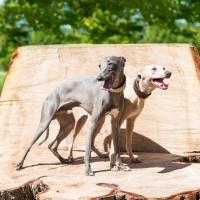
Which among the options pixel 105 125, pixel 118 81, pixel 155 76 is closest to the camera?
pixel 118 81

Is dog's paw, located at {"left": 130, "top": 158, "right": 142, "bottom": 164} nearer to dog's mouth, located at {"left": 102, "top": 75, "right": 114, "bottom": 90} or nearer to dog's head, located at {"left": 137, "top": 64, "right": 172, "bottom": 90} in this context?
dog's head, located at {"left": 137, "top": 64, "right": 172, "bottom": 90}

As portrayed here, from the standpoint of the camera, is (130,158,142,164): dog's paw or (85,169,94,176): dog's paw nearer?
(85,169,94,176): dog's paw

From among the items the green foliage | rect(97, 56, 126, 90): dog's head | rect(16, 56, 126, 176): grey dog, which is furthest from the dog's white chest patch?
the green foliage

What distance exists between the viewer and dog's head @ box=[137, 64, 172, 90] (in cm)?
405

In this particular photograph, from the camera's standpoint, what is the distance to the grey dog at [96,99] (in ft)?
12.8

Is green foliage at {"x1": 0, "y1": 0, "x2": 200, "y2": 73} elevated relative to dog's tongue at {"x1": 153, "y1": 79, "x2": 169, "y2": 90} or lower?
elevated

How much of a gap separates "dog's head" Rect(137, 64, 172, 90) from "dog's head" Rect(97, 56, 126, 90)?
0.29m

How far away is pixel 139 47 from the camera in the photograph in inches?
247

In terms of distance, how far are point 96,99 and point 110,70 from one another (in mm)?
401

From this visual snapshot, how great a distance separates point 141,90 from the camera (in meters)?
4.32

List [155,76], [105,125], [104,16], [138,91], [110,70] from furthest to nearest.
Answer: [104,16] < [105,125] < [138,91] < [155,76] < [110,70]

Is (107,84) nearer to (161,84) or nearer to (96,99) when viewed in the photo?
(96,99)

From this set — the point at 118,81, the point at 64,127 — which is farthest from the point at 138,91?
the point at 64,127

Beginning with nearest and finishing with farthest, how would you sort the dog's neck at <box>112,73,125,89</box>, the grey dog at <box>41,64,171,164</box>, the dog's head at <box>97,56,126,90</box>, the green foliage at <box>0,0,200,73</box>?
the dog's head at <box>97,56,126,90</box> → the dog's neck at <box>112,73,125,89</box> → the grey dog at <box>41,64,171,164</box> → the green foliage at <box>0,0,200,73</box>
